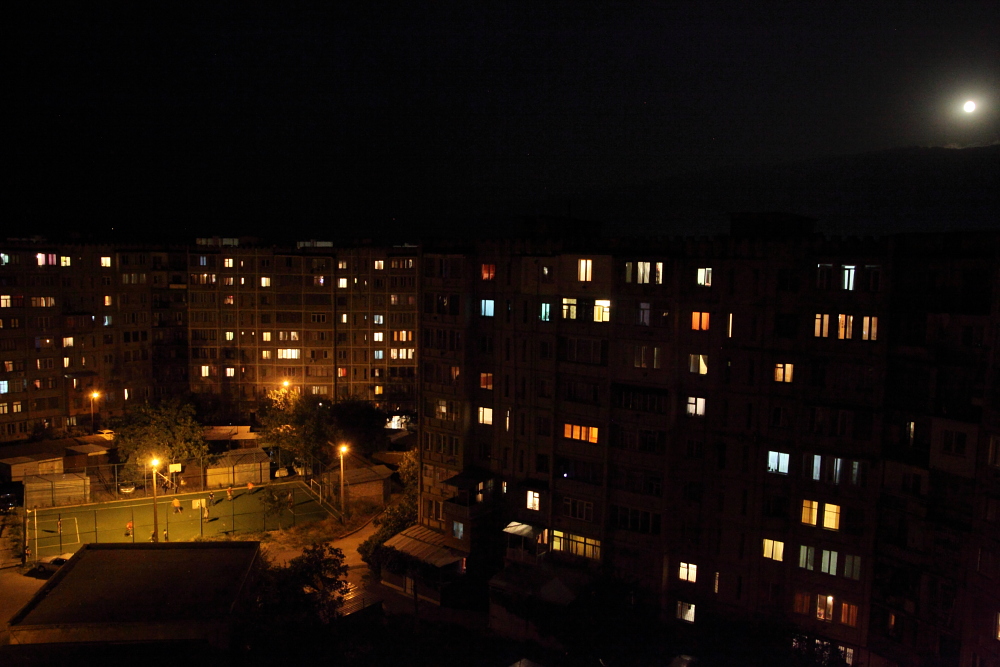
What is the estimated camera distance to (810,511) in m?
31.9

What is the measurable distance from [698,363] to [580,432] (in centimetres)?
786

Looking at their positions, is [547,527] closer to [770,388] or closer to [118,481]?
[770,388]

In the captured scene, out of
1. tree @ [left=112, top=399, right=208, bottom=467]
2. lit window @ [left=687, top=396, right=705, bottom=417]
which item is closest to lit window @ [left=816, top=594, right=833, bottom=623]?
lit window @ [left=687, top=396, right=705, bottom=417]

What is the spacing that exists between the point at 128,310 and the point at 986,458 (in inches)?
3012

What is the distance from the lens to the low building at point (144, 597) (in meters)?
26.8

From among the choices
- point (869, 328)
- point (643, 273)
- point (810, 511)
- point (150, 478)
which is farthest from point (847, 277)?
point (150, 478)

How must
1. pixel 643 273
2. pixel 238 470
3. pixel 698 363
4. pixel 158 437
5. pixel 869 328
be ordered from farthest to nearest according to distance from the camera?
pixel 158 437 < pixel 238 470 < pixel 643 273 < pixel 698 363 < pixel 869 328

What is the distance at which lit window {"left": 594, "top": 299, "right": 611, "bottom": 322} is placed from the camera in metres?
36.6

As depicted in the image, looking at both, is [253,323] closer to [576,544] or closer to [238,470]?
[238,470]

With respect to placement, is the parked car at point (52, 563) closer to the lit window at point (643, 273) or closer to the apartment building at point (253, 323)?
the apartment building at point (253, 323)

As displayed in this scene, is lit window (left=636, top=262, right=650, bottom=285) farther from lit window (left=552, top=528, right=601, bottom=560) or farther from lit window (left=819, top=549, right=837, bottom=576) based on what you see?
lit window (left=819, top=549, right=837, bottom=576)

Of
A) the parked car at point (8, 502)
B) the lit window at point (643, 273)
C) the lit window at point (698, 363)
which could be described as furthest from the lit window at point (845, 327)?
the parked car at point (8, 502)

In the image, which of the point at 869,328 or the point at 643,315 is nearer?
the point at 869,328

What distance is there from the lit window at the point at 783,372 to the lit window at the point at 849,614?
1071 centimetres
